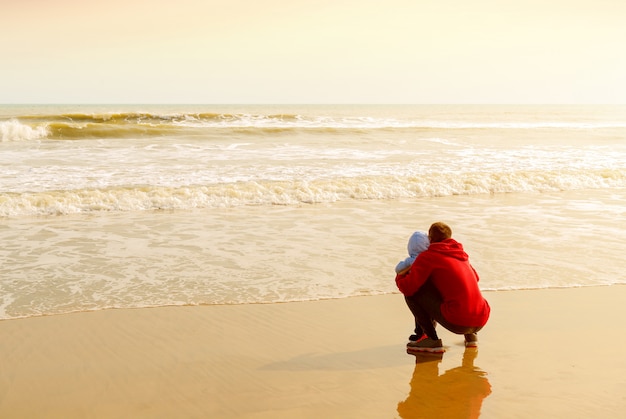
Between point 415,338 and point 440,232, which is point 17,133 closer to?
point 415,338

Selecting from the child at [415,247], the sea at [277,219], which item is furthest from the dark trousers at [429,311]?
the sea at [277,219]

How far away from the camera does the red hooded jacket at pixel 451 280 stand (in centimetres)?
450

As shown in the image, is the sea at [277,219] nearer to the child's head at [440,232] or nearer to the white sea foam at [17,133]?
the child's head at [440,232]

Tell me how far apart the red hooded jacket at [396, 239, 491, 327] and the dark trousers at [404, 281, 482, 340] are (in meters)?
0.04

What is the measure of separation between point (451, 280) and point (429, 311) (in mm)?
342

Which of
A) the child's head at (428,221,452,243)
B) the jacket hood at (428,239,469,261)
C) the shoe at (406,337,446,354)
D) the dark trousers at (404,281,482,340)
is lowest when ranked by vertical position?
the shoe at (406,337,446,354)

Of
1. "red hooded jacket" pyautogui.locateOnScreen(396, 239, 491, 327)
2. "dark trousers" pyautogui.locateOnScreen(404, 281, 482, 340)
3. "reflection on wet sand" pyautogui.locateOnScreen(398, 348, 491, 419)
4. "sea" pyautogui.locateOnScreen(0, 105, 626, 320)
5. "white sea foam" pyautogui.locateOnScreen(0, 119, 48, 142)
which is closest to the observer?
"reflection on wet sand" pyautogui.locateOnScreen(398, 348, 491, 419)

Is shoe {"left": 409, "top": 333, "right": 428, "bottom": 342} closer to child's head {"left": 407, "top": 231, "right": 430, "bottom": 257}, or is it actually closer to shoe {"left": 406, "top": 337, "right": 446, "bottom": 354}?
shoe {"left": 406, "top": 337, "right": 446, "bottom": 354}

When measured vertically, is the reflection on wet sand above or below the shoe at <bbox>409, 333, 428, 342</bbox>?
below

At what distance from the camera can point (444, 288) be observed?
455 centimetres

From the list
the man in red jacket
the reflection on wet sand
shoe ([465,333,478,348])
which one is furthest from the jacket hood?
the reflection on wet sand

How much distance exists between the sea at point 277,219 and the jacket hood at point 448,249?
1.94m

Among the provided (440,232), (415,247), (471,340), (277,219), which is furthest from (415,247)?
(277,219)

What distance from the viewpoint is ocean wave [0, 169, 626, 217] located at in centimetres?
1123
